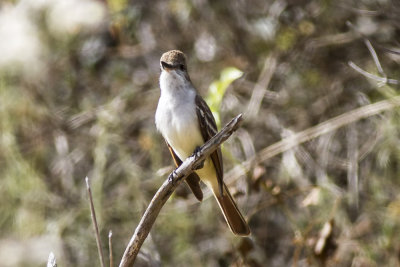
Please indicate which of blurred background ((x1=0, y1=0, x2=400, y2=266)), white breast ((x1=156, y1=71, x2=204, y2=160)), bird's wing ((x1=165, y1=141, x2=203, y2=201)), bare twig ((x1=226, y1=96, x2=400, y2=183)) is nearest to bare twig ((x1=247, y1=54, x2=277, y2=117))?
blurred background ((x1=0, y1=0, x2=400, y2=266))

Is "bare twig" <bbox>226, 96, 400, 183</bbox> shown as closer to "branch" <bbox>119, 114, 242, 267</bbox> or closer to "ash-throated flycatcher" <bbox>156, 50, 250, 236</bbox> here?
"ash-throated flycatcher" <bbox>156, 50, 250, 236</bbox>

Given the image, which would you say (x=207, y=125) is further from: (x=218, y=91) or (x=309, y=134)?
(x=309, y=134)

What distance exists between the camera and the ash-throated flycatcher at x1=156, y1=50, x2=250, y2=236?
406 cm

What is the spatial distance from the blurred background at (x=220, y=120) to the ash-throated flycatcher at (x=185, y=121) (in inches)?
40.8

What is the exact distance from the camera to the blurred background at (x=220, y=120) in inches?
217

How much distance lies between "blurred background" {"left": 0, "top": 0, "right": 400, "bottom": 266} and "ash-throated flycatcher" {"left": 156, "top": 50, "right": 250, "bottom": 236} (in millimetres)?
1037

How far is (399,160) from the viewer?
17.6 ft

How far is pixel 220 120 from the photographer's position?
17.7ft

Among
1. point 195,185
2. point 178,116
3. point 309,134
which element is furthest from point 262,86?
point 178,116

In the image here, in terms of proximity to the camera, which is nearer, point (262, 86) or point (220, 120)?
point (220, 120)

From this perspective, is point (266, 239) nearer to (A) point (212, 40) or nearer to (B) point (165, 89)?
(A) point (212, 40)

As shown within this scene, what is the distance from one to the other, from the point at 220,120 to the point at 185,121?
139 cm

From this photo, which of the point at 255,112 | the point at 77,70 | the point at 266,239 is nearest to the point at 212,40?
the point at 255,112

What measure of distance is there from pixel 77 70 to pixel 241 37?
1903mm
